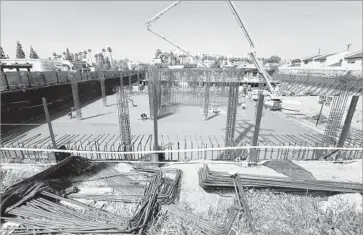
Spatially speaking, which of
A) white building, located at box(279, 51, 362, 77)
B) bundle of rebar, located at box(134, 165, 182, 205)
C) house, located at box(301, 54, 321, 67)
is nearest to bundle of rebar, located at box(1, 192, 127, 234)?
bundle of rebar, located at box(134, 165, 182, 205)

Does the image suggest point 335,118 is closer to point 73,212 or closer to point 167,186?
point 167,186

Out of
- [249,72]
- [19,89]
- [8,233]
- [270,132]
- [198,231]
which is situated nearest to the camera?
[8,233]

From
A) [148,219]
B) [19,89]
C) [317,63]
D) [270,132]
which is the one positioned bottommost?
[270,132]

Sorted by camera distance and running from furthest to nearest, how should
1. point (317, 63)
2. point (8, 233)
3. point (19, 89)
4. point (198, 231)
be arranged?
point (317, 63) < point (19, 89) < point (198, 231) < point (8, 233)

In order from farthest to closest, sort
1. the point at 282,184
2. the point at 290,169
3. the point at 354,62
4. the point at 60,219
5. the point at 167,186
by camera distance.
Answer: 1. the point at 354,62
2. the point at 290,169
3. the point at 167,186
4. the point at 282,184
5. the point at 60,219

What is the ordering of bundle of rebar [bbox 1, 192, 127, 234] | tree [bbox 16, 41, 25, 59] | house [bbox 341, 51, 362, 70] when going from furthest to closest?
tree [bbox 16, 41, 25, 59] → house [bbox 341, 51, 362, 70] → bundle of rebar [bbox 1, 192, 127, 234]

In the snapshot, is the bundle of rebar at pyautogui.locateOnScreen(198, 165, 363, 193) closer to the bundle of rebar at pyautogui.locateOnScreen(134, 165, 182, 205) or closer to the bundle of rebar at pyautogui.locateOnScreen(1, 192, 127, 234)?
the bundle of rebar at pyautogui.locateOnScreen(134, 165, 182, 205)

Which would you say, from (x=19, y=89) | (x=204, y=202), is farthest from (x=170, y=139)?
(x=19, y=89)

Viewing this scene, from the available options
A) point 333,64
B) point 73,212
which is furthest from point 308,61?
point 73,212

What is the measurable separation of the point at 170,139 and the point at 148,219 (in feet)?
22.4

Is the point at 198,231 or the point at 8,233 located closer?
the point at 8,233

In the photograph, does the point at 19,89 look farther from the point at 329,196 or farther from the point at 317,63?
the point at 317,63

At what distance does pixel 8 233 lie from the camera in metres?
3.68

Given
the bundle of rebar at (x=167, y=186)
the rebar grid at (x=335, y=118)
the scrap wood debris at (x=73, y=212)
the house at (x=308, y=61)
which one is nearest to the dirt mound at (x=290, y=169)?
the bundle of rebar at (x=167, y=186)
